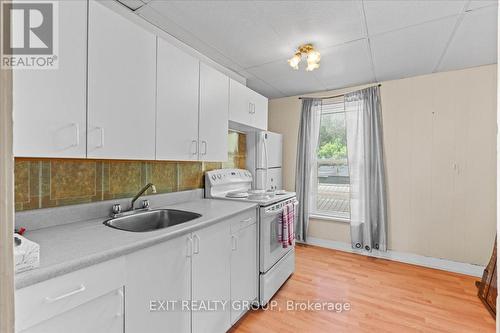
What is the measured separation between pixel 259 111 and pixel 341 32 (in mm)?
1181

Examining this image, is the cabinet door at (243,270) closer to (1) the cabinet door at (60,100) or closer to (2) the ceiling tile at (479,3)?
(1) the cabinet door at (60,100)

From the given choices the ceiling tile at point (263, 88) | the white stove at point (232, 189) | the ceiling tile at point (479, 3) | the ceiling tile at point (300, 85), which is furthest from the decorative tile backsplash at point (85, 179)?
the ceiling tile at point (479, 3)

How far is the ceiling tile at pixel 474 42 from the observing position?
1812 mm

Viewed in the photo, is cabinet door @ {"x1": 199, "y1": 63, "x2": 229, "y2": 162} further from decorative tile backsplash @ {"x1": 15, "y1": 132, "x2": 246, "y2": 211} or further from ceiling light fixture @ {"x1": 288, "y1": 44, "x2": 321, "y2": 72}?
ceiling light fixture @ {"x1": 288, "y1": 44, "x2": 321, "y2": 72}

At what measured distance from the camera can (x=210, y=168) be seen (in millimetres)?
2666

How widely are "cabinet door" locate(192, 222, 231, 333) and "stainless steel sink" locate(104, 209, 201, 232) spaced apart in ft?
0.72

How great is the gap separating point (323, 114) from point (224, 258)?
2887 mm

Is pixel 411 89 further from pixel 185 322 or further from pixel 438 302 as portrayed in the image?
pixel 185 322

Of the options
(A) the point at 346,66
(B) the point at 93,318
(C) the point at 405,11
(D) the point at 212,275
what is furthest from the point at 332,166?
(B) the point at 93,318

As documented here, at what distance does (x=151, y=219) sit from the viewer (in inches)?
70.3

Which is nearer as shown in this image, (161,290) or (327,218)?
(161,290)

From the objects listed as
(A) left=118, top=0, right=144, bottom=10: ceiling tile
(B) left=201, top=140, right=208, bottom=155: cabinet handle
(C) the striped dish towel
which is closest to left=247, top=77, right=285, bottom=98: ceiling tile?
(B) left=201, top=140, right=208, bottom=155: cabinet handle

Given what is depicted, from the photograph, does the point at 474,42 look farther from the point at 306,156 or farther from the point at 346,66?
the point at 306,156

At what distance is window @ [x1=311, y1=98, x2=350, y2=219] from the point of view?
3650 mm
